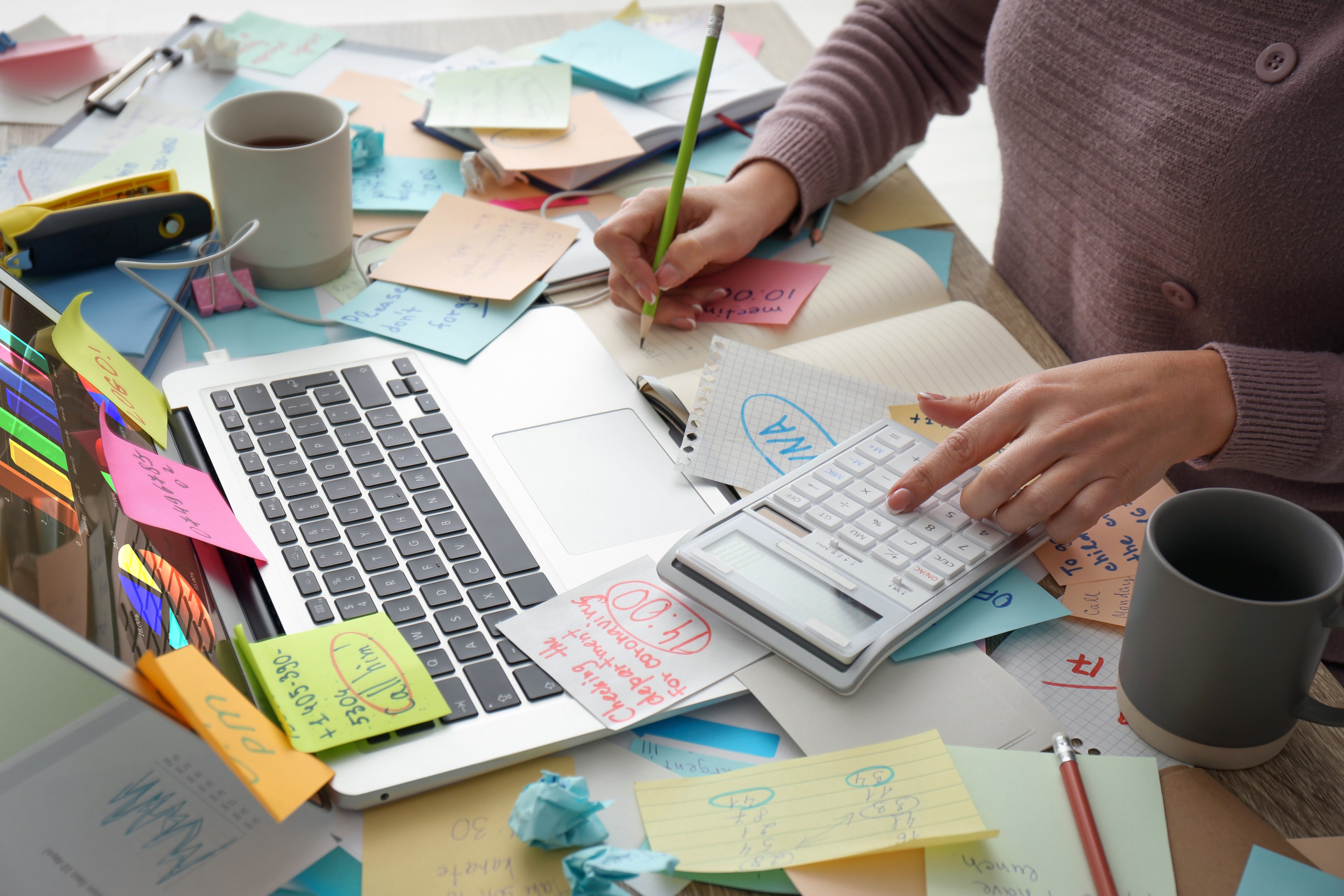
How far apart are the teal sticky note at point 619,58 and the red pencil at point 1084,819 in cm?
84

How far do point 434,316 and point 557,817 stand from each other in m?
0.47

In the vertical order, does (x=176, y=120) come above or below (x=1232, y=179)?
below

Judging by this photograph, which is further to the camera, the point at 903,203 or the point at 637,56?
the point at 637,56

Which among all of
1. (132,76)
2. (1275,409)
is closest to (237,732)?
(1275,409)

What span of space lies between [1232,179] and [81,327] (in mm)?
802

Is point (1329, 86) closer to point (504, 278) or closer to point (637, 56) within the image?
point (504, 278)

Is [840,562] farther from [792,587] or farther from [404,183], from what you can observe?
[404,183]

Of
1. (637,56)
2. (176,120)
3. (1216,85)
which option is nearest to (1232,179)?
(1216,85)

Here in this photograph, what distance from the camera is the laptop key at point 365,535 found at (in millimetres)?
623

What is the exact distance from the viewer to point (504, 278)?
34.0 inches

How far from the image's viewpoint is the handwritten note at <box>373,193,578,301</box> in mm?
858

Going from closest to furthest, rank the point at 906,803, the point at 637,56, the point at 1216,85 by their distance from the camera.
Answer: the point at 906,803 < the point at 1216,85 < the point at 637,56

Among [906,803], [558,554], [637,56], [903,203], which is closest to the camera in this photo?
[906,803]

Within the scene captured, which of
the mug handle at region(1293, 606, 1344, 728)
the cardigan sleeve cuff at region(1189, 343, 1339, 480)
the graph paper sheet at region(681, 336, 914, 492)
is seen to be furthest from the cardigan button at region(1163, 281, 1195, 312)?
the mug handle at region(1293, 606, 1344, 728)
